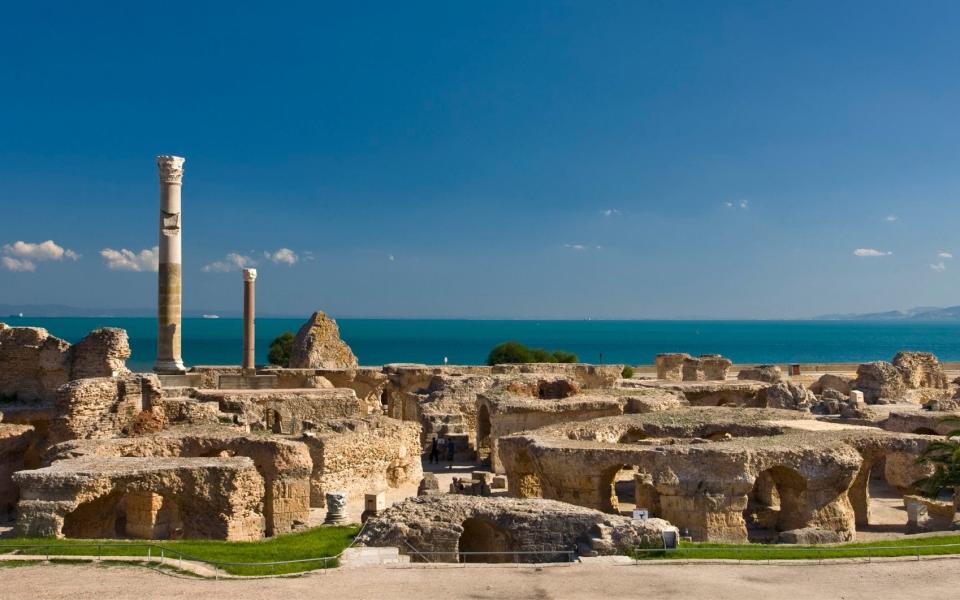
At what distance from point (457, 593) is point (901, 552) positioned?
711cm

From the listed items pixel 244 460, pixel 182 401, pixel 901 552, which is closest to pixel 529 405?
pixel 182 401

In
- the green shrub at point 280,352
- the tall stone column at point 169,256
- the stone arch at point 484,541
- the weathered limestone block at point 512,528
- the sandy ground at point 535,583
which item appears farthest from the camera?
the green shrub at point 280,352

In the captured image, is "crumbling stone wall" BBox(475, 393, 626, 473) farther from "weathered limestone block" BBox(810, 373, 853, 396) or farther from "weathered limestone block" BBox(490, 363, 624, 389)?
"weathered limestone block" BBox(810, 373, 853, 396)

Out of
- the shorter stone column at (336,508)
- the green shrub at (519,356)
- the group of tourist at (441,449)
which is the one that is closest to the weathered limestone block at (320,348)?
the group of tourist at (441,449)

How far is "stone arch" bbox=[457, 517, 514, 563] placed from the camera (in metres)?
13.5

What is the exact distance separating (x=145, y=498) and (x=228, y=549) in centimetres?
340

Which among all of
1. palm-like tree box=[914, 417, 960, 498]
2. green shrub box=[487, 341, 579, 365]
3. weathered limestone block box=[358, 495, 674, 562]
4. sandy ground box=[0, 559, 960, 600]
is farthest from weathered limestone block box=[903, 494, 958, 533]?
green shrub box=[487, 341, 579, 365]

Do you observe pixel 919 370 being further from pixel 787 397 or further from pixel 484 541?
pixel 484 541

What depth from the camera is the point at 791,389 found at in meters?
32.3

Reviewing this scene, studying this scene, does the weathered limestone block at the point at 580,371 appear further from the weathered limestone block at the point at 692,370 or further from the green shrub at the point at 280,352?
the green shrub at the point at 280,352

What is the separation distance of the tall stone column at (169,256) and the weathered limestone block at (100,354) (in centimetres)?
308

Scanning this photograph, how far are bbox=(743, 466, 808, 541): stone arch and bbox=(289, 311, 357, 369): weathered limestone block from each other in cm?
2379

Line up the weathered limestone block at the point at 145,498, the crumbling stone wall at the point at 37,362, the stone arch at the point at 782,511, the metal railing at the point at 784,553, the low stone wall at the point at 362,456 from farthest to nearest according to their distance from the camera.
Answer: the crumbling stone wall at the point at 37,362, the low stone wall at the point at 362,456, the stone arch at the point at 782,511, the weathered limestone block at the point at 145,498, the metal railing at the point at 784,553

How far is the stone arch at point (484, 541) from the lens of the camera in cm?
1349
